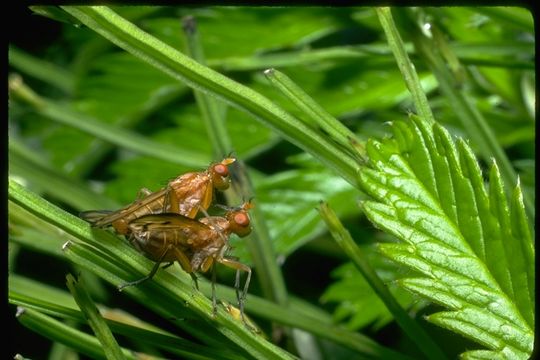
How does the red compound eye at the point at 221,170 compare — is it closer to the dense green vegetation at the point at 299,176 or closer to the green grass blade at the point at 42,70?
the dense green vegetation at the point at 299,176

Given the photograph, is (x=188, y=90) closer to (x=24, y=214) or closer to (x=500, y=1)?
(x=24, y=214)

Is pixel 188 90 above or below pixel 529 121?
above

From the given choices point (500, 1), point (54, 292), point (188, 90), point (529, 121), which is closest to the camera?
point (500, 1)

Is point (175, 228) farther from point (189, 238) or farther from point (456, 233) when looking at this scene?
point (456, 233)

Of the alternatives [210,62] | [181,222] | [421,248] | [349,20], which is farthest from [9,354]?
[349,20]

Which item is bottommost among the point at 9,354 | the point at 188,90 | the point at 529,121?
the point at 9,354

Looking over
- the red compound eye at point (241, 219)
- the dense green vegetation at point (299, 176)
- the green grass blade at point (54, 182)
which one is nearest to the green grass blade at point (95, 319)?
the dense green vegetation at point (299, 176)

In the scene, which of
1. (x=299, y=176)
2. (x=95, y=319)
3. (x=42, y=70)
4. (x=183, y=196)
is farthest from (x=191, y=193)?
(x=42, y=70)

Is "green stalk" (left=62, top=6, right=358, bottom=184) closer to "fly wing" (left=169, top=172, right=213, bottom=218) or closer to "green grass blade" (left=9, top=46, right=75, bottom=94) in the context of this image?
"fly wing" (left=169, top=172, right=213, bottom=218)
